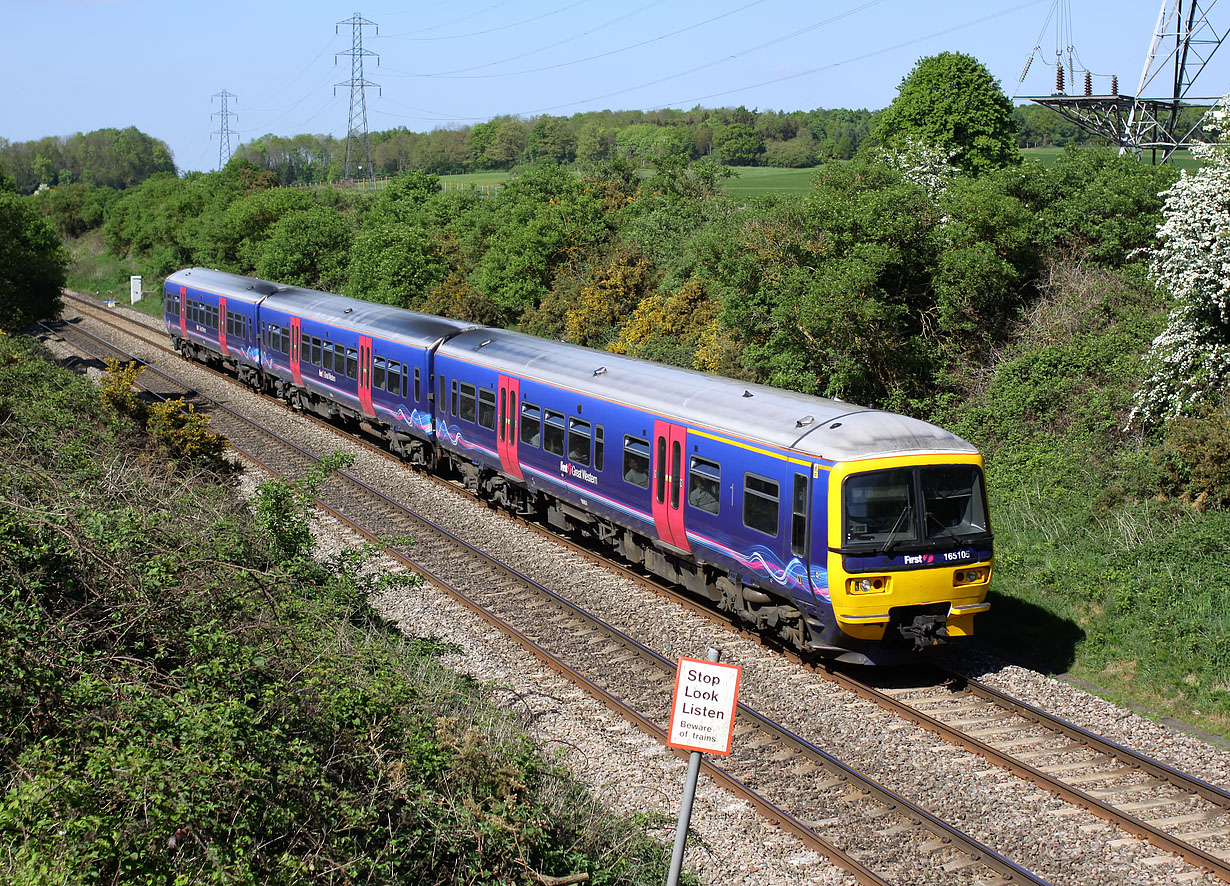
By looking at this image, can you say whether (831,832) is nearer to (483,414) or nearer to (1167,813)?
(1167,813)

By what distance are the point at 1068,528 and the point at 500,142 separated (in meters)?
99.9

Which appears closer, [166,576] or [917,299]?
[166,576]

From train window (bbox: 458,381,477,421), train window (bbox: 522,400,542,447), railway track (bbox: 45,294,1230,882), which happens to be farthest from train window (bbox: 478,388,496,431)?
railway track (bbox: 45,294,1230,882)

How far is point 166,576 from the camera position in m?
8.50

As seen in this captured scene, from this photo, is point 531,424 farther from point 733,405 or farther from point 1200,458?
point 1200,458

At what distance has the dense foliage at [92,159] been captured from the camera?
136875 mm

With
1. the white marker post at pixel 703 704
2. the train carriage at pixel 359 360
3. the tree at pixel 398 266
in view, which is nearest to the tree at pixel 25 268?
the train carriage at pixel 359 360

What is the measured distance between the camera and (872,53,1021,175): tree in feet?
101

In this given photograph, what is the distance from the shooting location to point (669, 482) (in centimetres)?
1375

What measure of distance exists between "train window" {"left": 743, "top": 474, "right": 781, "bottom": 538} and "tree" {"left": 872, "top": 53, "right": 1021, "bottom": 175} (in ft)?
69.7

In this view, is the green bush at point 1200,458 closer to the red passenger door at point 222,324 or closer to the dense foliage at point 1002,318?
the dense foliage at point 1002,318

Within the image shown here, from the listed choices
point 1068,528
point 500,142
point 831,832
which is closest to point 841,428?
point 831,832

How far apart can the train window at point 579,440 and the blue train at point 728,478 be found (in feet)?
0.10

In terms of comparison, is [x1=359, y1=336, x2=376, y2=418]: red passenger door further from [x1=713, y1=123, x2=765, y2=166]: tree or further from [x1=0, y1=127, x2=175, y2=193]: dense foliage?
[x1=0, y1=127, x2=175, y2=193]: dense foliage
